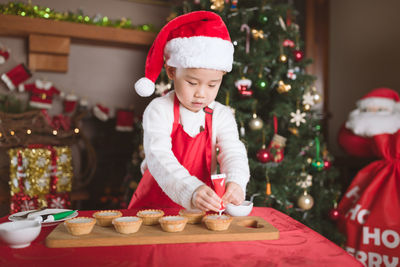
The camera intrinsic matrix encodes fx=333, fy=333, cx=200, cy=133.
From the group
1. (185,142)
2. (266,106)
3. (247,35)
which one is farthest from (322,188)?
(185,142)

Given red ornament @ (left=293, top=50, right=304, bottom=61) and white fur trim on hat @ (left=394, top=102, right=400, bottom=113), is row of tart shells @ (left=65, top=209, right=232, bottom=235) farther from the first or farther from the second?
white fur trim on hat @ (left=394, top=102, right=400, bottom=113)

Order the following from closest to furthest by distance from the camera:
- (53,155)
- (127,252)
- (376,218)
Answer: (127,252) → (376,218) → (53,155)

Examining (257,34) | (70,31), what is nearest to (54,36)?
(70,31)

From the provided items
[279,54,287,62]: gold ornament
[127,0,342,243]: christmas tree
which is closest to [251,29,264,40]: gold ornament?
[127,0,342,243]: christmas tree

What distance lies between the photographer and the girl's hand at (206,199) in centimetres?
109

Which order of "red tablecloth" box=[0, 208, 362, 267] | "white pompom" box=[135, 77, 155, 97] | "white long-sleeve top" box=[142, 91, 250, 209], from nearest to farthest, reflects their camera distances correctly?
"red tablecloth" box=[0, 208, 362, 267], "white long-sleeve top" box=[142, 91, 250, 209], "white pompom" box=[135, 77, 155, 97]

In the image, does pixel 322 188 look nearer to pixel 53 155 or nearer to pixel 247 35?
pixel 247 35

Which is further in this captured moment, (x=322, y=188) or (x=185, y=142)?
(x=322, y=188)

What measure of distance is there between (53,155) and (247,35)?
1814 millimetres

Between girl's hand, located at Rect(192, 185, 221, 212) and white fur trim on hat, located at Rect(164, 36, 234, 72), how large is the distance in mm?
475

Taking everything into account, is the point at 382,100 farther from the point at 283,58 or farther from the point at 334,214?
the point at 334,214

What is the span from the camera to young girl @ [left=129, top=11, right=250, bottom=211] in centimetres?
122

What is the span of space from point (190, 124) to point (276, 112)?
3.56ft

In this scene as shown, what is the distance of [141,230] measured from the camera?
999mm
